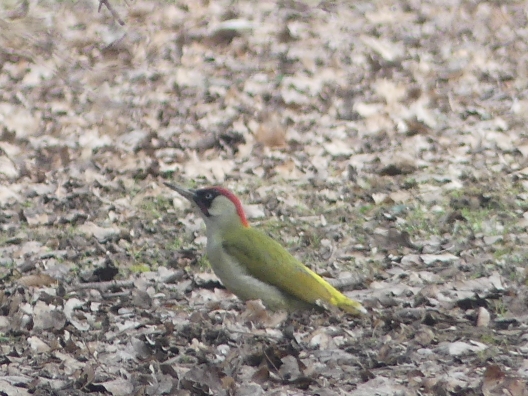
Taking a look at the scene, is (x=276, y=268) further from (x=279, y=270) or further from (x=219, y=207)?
(x=219, y=207)

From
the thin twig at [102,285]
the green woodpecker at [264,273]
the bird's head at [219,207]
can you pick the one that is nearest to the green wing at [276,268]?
the green woodpecker at [264,273]

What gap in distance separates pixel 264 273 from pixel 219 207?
69 centimetres

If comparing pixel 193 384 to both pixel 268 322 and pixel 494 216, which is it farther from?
pixel 494 216

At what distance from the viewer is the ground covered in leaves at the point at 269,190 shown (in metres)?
5.09

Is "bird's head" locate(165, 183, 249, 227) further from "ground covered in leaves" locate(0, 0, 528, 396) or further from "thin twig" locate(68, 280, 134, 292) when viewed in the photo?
"thin twig" locate(68, 280, 134, 292)

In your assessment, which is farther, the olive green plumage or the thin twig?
the thin twig

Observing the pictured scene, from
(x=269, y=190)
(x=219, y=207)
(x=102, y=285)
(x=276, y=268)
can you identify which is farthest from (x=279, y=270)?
(x=269, y=190)

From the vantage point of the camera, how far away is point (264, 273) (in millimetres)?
6160

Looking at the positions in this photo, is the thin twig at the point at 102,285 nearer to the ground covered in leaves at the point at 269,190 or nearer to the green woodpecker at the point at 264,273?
the ground covered in leaves at the point at 269,190

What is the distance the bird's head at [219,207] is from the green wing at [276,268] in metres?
0.16

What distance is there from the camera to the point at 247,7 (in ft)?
45.8

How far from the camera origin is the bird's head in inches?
260

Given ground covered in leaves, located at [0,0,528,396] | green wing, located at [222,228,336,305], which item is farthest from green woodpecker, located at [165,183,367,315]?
ground covered in leaves, located at [0,0,528,396]

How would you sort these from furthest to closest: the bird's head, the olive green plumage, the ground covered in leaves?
the bird's head → the olive green plumage → the ground covered in leaves
